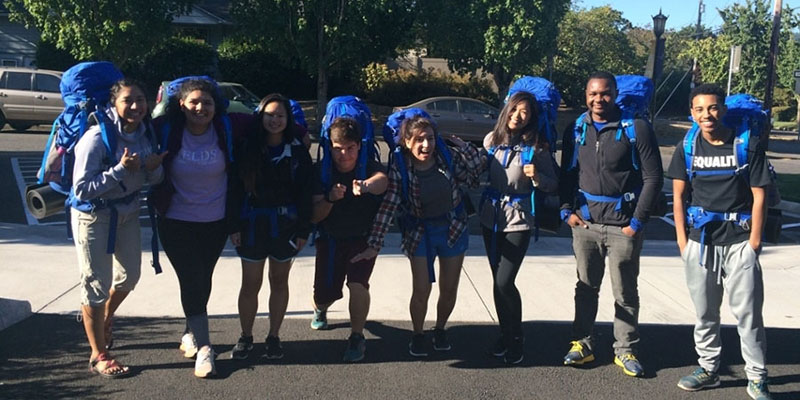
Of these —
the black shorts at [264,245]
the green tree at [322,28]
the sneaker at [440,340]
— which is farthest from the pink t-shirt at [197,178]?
the green tree at [322,28]

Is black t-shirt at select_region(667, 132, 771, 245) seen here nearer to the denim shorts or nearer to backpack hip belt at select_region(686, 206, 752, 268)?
backpack hip belt at select_region(686, 206, 752, 268)

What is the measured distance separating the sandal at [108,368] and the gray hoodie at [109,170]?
2.86ft

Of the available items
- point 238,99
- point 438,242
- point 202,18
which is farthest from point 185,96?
point 202,18

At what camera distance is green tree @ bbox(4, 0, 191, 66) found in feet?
64.0

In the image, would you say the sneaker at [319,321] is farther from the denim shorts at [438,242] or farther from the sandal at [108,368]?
the sandal at [108,368]

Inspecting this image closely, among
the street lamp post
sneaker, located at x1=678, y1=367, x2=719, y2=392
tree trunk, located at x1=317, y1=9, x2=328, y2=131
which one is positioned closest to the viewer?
sneaker, located at x1=678, y1=367, x2=719, y2=392

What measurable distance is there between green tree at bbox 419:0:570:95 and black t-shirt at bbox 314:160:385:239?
18.9m

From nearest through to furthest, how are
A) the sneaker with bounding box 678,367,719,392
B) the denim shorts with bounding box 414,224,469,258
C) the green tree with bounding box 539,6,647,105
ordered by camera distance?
1. the sneaker with bounding box 678,367,719,392
2. the denim shorts with bounding box 414,224,469,258
3. the green tree with bounding box 539,6,647,105

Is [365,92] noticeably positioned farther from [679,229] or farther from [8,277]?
[679,229]

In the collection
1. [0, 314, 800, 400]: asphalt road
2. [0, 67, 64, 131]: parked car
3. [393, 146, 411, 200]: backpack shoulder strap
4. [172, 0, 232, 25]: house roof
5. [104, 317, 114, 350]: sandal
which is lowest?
[0, 314, 800, 400]: asphalt road

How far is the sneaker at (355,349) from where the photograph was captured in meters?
4.31

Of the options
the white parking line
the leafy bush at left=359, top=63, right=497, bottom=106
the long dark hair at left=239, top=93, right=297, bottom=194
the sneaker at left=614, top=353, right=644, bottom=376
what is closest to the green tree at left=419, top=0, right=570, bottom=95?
the leafy bush at left=359, top=63, right=497, bottom=106

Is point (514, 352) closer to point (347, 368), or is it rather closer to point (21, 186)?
point (347, 368)

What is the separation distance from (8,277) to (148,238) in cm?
178
